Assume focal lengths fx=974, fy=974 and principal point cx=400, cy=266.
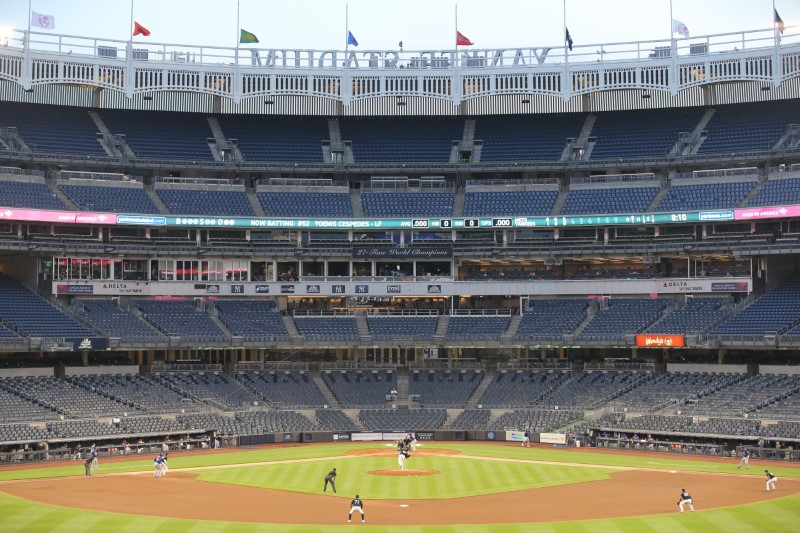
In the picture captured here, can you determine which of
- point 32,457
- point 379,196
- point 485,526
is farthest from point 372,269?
point 485,526

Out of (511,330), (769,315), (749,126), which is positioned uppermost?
(749,126)

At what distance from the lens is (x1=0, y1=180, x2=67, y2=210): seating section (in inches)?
3292

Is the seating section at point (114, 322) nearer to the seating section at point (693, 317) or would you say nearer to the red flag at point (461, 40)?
the red flag at point (461, 40)

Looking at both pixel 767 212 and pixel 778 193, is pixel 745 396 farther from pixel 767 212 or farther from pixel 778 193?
pixel 778 193

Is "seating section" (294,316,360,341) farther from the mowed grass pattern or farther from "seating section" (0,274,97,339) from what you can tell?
the mowed grass pattern

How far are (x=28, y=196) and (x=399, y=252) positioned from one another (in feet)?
110

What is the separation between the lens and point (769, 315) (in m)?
79.4

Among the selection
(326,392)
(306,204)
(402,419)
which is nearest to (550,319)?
(402,419)

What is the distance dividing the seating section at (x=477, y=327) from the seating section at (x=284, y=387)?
13178mm

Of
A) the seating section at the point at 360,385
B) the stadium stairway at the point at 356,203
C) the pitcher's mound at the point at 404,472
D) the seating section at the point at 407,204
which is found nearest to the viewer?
the pitcher's mound at the point at 404,472

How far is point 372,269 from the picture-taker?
308 ft

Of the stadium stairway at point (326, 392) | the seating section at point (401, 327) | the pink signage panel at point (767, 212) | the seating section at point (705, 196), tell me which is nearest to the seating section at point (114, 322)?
the stadium stairway at point (326, 392)

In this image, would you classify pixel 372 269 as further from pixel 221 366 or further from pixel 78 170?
pixel 78 170

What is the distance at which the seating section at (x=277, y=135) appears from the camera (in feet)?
319
